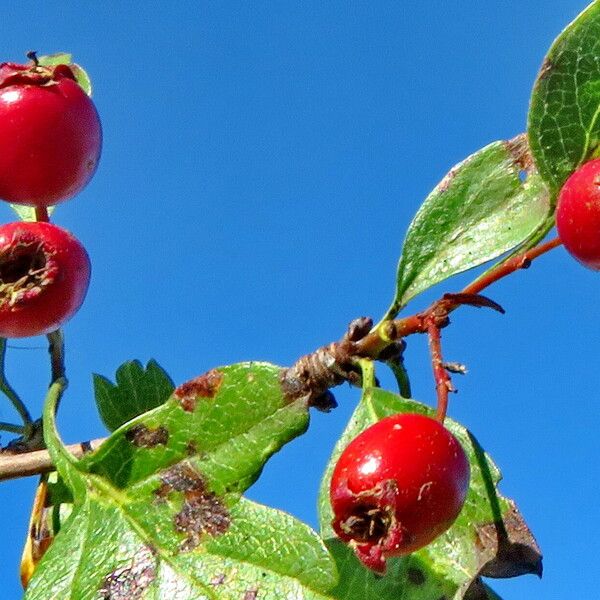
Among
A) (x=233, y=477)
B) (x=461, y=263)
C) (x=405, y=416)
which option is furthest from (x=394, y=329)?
(x=233, y=477)

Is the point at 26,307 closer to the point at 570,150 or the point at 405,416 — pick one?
the point at 405,416

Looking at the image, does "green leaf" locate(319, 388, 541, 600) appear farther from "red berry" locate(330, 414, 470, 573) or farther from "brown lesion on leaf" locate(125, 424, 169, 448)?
"brown lesion on leaf" locate(125, 424, 169, 448)

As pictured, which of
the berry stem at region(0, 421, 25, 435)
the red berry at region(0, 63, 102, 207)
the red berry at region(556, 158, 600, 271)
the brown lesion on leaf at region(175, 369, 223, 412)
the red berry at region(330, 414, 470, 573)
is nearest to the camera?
the red berry at region(330, 414, 470, 573)

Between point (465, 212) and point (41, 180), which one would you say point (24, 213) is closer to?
point (41, 180)

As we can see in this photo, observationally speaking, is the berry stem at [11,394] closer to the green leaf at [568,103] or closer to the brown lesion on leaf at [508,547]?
the brown lesion on leaf at [508,547]

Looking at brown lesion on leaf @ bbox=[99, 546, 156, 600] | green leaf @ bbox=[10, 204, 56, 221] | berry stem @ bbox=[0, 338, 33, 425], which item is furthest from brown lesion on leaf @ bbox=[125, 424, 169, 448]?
green leaf @ bbox=[10, 204, 56, 221]

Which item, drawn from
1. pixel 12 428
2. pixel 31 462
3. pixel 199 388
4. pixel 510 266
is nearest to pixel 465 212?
pixel 510 266
